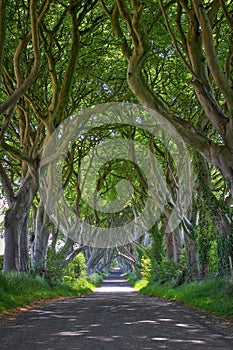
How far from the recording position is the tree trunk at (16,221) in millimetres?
17031

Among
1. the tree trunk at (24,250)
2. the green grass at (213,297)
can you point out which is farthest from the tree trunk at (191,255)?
the tree trunk at (24,250)

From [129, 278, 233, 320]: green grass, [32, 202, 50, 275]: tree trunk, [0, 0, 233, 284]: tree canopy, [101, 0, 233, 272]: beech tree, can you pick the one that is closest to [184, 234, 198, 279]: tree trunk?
[0, 0, 233, 284]: tree canopy

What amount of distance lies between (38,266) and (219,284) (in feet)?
32.2

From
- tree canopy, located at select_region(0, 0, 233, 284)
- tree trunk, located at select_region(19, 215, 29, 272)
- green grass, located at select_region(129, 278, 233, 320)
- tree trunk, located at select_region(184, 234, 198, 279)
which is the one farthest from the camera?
tree trunk, located at select_region(184, 234, 198, 279)

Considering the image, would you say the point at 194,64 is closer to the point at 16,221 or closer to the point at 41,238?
the point at 16,221

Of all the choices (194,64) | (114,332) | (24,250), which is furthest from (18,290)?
(194,64)

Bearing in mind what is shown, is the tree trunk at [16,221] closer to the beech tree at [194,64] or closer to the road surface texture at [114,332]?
the road surface texture at [114,332]

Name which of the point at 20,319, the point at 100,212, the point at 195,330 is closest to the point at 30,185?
the point at 20,319

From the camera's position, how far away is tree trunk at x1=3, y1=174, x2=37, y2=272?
55.9 feet

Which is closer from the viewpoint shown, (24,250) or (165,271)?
(24,250)

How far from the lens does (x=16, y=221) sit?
56.4 ft

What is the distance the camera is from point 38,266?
22344mm

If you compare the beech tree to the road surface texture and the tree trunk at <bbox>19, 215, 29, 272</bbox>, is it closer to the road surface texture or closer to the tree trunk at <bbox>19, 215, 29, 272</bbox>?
the road surface texture

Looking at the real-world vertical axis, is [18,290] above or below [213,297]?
above
